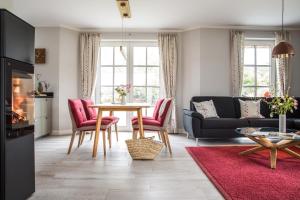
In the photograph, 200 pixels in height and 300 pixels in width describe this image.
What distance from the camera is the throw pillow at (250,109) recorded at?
5.04 meters

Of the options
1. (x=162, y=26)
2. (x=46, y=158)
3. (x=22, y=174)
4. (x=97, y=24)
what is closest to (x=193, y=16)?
(x=162, y=26)

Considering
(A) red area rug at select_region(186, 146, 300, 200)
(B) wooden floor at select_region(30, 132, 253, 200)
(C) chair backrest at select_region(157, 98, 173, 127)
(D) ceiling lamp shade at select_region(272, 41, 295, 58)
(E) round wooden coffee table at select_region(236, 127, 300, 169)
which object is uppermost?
(D) ceiling lamp shade at select_region(272, 41, 295, 58)

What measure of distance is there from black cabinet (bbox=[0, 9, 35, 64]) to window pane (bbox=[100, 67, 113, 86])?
3865 mm

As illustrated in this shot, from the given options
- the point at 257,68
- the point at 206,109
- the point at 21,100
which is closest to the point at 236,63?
the point at 257,68

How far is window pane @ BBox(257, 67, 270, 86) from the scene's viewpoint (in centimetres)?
591

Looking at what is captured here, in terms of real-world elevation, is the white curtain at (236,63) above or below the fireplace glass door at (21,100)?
above

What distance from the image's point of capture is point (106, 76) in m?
6.11

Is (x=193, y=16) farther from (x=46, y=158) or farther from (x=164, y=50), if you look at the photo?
(x=46, y=158)

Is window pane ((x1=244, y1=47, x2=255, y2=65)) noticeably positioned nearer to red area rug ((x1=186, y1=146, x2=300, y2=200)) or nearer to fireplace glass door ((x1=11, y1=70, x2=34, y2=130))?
red area rug ((x1=186, y1=146, x2=300, y2=200))

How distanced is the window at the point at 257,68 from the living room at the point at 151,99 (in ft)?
0.08

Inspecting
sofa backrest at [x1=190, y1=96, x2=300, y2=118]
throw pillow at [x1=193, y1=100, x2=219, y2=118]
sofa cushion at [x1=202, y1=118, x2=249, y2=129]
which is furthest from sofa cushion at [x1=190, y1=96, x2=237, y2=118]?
sofa cushion at [x1=202, y1=118, x2=249, y2=129]

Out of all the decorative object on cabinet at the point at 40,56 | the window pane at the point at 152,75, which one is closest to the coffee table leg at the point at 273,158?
the window pane at the point at 152,75

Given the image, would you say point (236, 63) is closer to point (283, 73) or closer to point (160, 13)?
point (283, 73)

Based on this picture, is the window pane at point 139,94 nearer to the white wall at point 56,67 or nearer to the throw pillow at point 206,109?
the throw pillow at point 206,109
